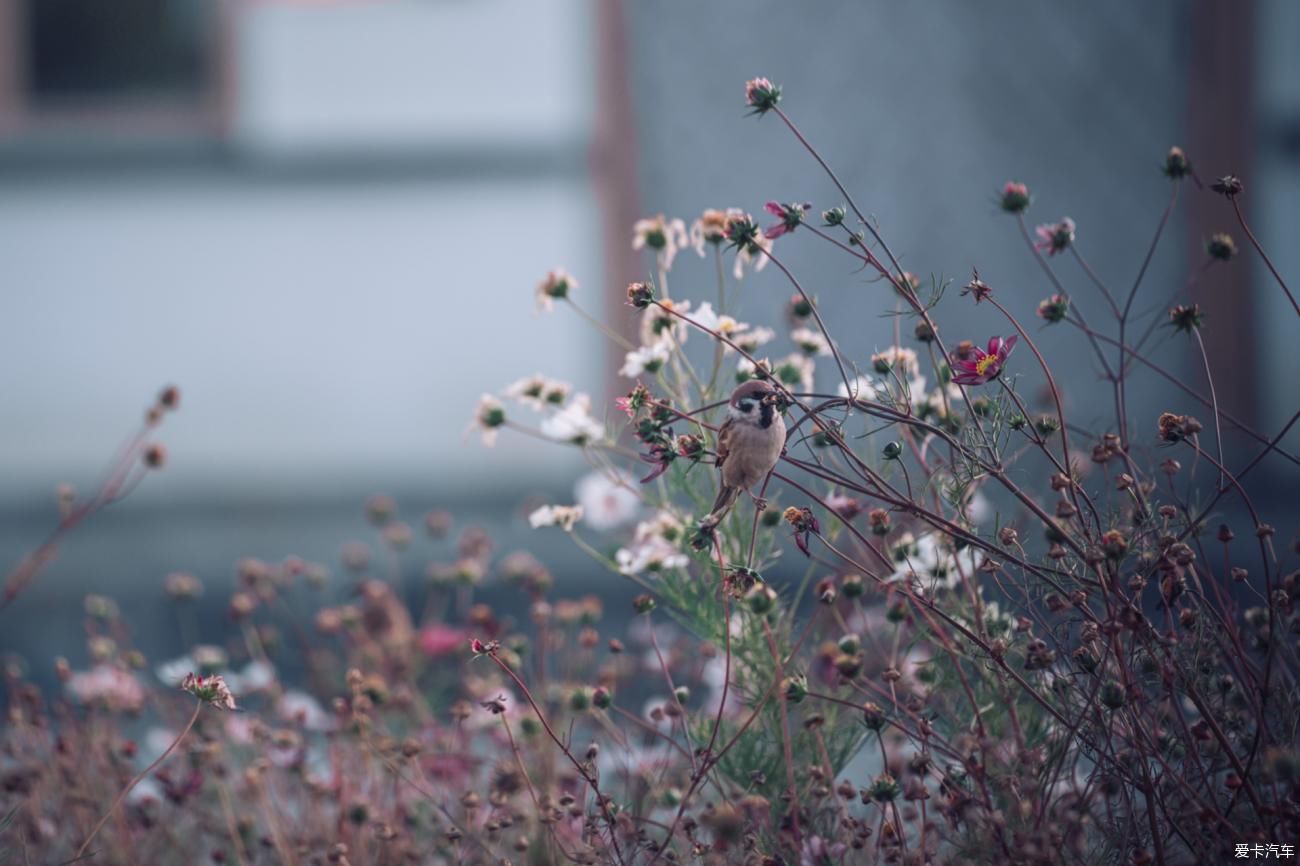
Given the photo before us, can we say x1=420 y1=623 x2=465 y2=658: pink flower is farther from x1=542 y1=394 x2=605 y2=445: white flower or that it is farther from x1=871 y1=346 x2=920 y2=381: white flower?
x1=871 y1=346 x2=920 y2=381: white flower

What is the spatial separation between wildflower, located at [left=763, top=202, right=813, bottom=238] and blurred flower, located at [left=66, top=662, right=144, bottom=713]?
943 mm

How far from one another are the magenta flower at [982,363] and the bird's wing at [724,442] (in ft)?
0.60

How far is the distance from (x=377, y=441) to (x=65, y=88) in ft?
4.35

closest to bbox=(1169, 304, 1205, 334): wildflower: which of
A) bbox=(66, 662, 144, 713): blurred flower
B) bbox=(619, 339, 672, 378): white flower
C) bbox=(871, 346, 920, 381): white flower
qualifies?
bbox=(871, 346, 920, 381): white flower

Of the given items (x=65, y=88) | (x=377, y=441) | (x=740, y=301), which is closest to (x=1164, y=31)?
(x=740, y=301)

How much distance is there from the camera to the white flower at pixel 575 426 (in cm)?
114

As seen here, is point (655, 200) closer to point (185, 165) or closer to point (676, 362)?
point (185, 165)

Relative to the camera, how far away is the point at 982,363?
3.17ft

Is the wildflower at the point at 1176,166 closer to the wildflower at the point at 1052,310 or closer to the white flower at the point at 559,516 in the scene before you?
the wildflower at the point at 1052,310

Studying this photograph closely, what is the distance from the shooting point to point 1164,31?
339cm

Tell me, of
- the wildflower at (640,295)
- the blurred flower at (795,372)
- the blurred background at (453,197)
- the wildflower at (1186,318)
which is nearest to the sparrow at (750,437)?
the wildflower at (640,295)

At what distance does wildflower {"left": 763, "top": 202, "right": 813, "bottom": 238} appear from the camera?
37.6 inches

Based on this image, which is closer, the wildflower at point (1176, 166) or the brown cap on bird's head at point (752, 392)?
the brown cap on bird's head at point (752, 392)

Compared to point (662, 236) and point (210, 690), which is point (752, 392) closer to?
point (662, 236)
